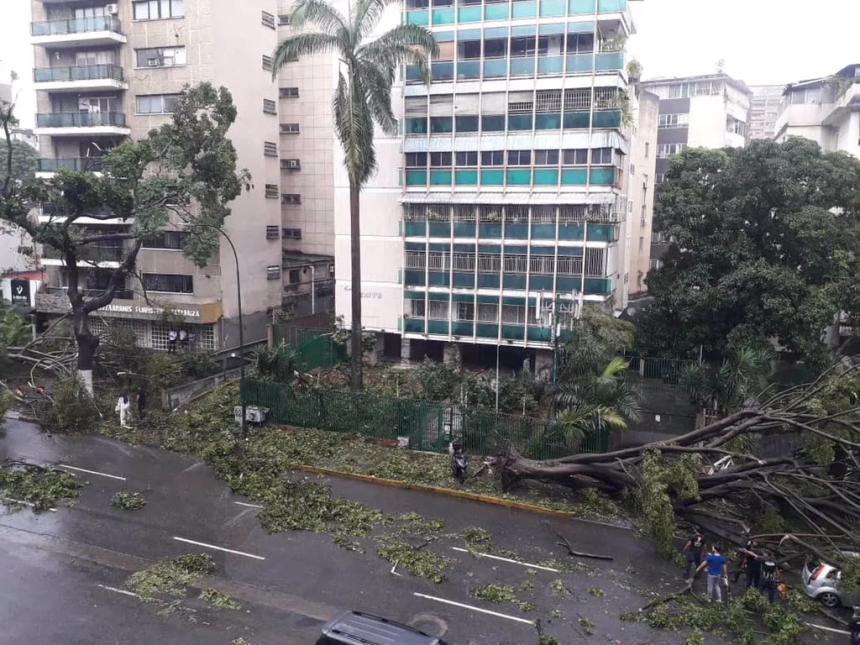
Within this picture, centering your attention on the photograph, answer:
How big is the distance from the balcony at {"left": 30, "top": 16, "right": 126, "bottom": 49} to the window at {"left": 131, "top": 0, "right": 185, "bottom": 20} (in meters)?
1.20

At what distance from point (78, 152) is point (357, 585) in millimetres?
31363

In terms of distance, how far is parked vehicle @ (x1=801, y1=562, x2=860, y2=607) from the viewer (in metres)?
13.5

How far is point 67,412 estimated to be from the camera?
23.6 meters

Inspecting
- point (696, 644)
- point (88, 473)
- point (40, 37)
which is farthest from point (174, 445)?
point (40, 37)

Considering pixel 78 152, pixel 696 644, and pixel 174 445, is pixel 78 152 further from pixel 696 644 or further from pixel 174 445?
pixel 696 644

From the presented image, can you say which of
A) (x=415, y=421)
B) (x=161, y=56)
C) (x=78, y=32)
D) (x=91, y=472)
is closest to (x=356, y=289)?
(x=415, y=421)

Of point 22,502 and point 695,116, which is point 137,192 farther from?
point 695,116

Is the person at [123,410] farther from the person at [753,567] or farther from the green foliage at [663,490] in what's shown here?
the person at [753,567]

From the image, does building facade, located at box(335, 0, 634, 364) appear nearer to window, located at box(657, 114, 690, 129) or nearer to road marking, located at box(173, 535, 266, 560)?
road marking, located at box(173, 535, 266, 560)

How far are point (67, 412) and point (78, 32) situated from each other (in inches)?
830

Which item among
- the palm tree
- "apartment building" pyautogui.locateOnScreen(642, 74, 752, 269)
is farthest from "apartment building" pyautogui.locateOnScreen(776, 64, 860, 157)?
the palm tree

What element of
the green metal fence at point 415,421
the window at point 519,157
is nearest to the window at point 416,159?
the window at point 519,157

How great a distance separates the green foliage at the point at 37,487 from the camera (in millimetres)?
17781

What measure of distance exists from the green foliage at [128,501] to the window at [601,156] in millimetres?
20829
